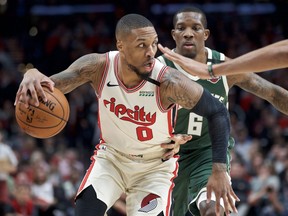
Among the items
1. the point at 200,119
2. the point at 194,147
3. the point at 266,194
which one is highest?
the point at 200,119

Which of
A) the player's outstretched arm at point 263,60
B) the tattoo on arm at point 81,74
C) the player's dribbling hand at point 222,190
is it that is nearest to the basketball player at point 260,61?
the player's outstretched arm at point 263,60

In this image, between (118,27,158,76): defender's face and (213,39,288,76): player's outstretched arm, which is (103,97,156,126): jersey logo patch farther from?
(213,39,288,76): player's outstretched arm

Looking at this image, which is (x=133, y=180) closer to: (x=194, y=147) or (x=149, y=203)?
(x=149, y=203)

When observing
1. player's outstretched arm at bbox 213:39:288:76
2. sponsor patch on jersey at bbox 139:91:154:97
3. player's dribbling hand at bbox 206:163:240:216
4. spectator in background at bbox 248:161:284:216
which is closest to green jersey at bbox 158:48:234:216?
sponsor patch on jersey at bbox 139:91:154:97

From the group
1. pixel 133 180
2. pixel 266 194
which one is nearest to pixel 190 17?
pixel 133 180

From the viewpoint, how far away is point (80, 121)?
51.6 ft

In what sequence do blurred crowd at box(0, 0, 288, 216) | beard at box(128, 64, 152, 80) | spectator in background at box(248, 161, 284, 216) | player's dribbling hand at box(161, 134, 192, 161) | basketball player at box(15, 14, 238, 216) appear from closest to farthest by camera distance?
basketball player at box(15, 14, 238, 216) < beard at box(128, 64, 152, 80) < player's dribbling hand at box(161, 134, 192, 161) < spectator in background at box(248, 161, 284, 216) < blurred crowd at box(0, 0, 288, 216)

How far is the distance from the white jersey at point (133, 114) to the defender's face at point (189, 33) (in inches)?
34.7

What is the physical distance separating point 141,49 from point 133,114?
22.7 inches

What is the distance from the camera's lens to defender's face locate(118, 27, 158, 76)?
5.81 metres

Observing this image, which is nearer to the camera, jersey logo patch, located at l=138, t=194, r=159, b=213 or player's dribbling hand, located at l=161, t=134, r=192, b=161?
jersey logo patch, located at l=138, t=194, r=159, b=213

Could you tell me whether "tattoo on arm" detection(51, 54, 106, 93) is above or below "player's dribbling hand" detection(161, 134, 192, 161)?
above

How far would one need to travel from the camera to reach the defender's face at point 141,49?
5809 mm

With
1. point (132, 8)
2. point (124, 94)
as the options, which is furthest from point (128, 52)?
point (132, 8)
